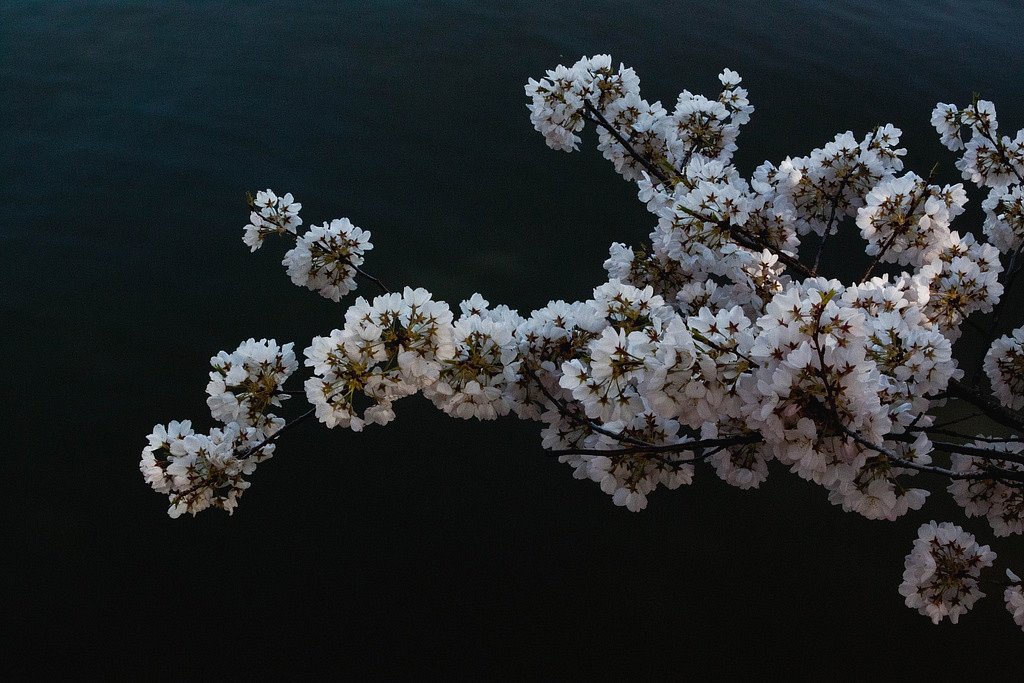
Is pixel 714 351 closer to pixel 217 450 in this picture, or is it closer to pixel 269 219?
pixel 217 450

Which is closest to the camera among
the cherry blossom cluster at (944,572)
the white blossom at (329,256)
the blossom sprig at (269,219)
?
the cherry blossom cluster at (944,572)

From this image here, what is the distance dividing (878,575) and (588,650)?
1170 mm

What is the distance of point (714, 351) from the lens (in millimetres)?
1270

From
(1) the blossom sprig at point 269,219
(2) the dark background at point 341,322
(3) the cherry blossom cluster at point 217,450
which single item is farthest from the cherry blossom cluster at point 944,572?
(1) the blossom sprig at point 269,219

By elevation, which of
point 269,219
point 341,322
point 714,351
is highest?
point 714,351

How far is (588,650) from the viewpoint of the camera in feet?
9.29

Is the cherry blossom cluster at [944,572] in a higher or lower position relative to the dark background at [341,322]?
higher

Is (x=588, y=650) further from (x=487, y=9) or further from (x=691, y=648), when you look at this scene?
(x=487, y=9)

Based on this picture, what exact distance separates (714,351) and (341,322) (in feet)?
9.24

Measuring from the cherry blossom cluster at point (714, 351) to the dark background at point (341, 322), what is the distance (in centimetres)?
110

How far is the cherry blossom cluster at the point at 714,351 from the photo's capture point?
1.29 m

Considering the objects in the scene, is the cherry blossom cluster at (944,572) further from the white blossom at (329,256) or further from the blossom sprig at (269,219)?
the blossom sprig at (269,219)

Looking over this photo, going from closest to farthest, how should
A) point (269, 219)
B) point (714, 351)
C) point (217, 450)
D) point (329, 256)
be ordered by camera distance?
point (714, 351)
point (217, 450)
point (329, 256)
point (269, 219)

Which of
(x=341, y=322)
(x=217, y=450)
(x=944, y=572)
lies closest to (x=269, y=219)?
(x=217, y=450)
